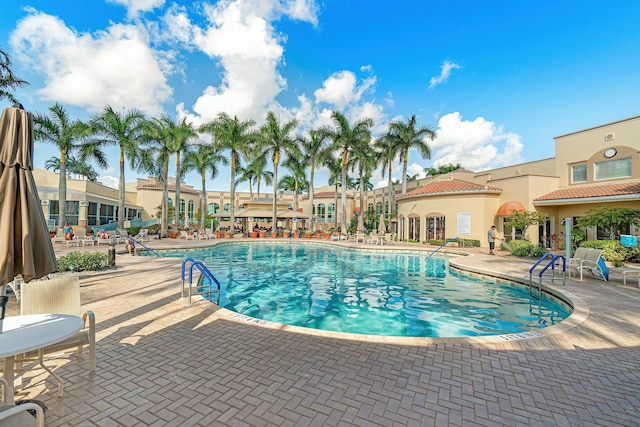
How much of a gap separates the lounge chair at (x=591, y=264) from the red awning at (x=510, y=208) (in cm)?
940

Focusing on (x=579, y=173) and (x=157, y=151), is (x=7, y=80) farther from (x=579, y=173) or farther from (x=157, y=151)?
(x=579, y=173)

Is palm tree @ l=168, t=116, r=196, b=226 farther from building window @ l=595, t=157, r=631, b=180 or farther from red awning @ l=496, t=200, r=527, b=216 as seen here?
building window @ l=595, t=157, r=631, b=180

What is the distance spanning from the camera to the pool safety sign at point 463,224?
2059 cm

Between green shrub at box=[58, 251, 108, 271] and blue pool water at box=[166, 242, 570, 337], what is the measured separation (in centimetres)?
370

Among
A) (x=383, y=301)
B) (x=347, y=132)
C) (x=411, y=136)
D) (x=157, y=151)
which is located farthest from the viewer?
(x=411, y=136)

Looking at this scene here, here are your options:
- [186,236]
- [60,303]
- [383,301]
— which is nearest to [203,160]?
[186,236]

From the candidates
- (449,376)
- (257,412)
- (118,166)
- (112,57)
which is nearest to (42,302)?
(257,412)

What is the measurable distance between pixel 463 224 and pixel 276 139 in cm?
1722

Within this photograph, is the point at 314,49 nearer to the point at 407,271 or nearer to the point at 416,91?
the point at 416,91

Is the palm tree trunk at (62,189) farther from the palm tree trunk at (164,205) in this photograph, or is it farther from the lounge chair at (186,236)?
the lounge chair at (186,236)

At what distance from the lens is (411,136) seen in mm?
27078

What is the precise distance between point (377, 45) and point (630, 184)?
16.4 metres

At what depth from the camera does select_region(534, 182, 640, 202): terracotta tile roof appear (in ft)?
48.7

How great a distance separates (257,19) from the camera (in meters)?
13.1
